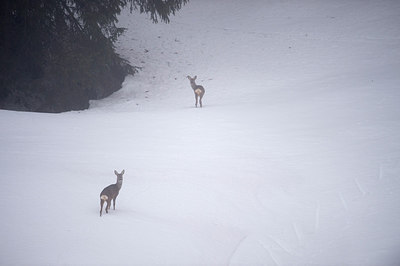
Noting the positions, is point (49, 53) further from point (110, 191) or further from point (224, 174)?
point (110, 191)

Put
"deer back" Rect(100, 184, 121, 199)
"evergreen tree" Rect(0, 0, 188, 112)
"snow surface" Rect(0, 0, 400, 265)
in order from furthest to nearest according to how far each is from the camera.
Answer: "evergreen tree" Rect(0, 0, 188, 112) → "deer back" Rect(100, 184, 121, 199) → "snow surface" Rect(0, 0, 400, 265)

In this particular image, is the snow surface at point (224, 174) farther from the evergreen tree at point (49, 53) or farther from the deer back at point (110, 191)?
the evergreen tree at point (49, 53)

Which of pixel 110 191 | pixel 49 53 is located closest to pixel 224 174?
pixel 110 191

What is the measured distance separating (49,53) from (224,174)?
12.9 m

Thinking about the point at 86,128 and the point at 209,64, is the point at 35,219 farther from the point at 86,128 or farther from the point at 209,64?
the point at 209,64

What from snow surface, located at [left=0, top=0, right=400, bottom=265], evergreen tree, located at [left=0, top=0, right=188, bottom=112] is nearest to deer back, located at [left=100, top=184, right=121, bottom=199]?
snow surface, located at [left=0, top=0, right=400, bottom=265]

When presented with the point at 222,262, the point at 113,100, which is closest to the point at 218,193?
the point at 222,262

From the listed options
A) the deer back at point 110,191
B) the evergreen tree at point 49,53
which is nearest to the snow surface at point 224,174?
the deer back at point 110,191

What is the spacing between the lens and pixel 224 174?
855 cm

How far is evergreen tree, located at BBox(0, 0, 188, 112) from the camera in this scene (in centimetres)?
1712

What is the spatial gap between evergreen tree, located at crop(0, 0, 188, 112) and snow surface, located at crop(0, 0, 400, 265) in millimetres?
1652

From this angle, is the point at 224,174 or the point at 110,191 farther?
the point at 224,174

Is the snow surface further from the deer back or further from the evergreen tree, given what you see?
the evergreen tree

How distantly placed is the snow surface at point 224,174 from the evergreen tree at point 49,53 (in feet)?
5.42
